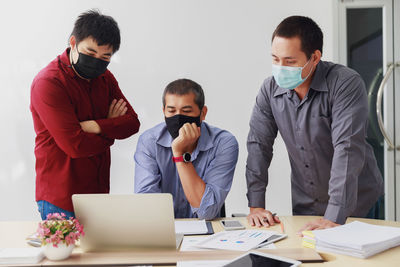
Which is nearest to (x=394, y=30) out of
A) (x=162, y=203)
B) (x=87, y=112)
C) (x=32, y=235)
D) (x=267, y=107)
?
(x=267, y=107)

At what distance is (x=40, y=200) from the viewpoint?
77.1 inches

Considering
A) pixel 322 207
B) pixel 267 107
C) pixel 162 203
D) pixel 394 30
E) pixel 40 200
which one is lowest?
pixel 322 207

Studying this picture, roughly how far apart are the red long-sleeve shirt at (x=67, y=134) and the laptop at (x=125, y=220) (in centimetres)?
65

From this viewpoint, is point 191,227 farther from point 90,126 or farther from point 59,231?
point 90,126

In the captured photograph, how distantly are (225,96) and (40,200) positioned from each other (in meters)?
1.78

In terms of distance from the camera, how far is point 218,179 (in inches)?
75.5

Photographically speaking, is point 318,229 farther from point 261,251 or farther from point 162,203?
point 162,203

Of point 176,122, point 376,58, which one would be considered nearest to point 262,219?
point 176,122

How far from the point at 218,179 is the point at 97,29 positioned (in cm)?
91

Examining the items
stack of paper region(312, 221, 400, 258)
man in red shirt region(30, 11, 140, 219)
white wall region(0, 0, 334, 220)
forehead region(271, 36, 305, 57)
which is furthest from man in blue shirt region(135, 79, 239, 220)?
white wall region(0, 0, 334, 220)

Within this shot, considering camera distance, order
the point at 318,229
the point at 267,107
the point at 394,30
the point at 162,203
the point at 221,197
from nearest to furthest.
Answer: the point at 162,203 < the point at 318,229 < the point at 221,197 < the point at 267,107 < the point at 394,30

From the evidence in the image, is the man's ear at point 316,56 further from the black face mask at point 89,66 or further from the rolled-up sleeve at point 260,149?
the black face mask at point 89,66

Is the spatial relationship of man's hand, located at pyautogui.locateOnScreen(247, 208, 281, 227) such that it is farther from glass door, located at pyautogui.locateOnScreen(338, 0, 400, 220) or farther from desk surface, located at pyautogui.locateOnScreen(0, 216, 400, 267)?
glass door, located at pyautogui.locateOnScreen(338, 0, 400, 220)

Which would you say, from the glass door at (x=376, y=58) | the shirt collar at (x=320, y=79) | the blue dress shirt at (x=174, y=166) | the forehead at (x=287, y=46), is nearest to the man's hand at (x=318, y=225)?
the blue dress shirt at (x=174, y=166)
